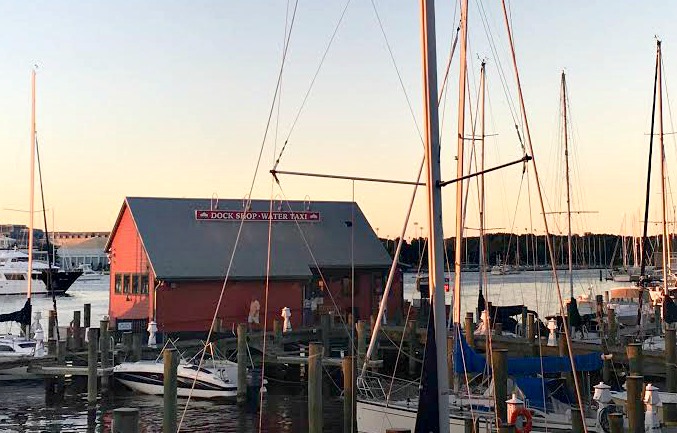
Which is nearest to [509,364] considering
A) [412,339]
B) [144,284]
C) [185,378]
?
[185,378]

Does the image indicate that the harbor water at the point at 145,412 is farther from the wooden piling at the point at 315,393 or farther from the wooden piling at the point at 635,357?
the wooden piling at the point at 635,357

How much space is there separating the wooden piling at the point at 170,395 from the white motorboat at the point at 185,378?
5.40 meters

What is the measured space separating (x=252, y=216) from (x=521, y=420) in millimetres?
25861

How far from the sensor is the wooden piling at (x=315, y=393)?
19.3 m

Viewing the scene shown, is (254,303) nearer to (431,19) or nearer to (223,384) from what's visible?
(223,384)

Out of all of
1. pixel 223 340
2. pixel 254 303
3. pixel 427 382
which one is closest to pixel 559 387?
pixel 427 382

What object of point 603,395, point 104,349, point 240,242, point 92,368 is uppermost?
point 240,242

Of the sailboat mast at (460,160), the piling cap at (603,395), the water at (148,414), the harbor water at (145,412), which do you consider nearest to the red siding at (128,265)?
the harbor water at (145,412)

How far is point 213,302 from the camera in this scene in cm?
3731

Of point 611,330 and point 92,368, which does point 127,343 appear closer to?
point 92,368

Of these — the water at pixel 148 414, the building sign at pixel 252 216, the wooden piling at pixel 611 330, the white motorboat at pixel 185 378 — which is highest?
the building sign at pixel 252 216

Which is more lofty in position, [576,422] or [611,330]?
[611,330]

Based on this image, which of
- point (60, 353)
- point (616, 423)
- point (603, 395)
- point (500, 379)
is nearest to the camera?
point (616, 423)

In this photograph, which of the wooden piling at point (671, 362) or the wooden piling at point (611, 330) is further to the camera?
the wooden piling at point (611, 330)
